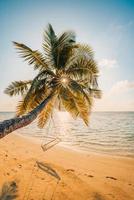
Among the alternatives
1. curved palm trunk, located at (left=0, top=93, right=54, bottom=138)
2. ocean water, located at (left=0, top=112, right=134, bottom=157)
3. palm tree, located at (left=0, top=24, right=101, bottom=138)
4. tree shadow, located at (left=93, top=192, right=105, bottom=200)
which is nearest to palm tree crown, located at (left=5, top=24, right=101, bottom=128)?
palm tree, located at (left=0, top=24, right=101, bottom=138)

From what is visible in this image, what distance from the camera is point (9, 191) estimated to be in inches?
255

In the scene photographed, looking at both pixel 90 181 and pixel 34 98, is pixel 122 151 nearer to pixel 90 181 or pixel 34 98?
pixel 90 181

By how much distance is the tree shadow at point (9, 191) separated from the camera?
6052mm

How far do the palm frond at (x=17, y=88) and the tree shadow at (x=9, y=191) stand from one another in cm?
425

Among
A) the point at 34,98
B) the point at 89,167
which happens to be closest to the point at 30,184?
the point at 34,98

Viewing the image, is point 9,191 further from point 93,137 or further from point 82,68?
point 93,137

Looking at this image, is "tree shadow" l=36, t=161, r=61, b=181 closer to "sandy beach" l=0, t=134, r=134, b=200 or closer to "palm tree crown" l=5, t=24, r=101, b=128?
"sandy beach" l=0, t=134, r=134, b=200

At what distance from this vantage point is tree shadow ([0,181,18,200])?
6.05m

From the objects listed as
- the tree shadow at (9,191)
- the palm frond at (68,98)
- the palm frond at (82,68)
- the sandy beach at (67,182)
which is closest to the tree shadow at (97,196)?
the sandy beach at (67,182)

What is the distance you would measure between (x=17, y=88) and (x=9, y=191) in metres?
4.81

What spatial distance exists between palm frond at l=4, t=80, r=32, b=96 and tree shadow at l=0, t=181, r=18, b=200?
14.0ft

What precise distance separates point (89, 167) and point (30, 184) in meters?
5.20

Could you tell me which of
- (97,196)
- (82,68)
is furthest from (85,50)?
(97,196)

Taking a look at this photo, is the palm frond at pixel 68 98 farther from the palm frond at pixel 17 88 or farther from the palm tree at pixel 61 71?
the palm frond at pixel 17 88
